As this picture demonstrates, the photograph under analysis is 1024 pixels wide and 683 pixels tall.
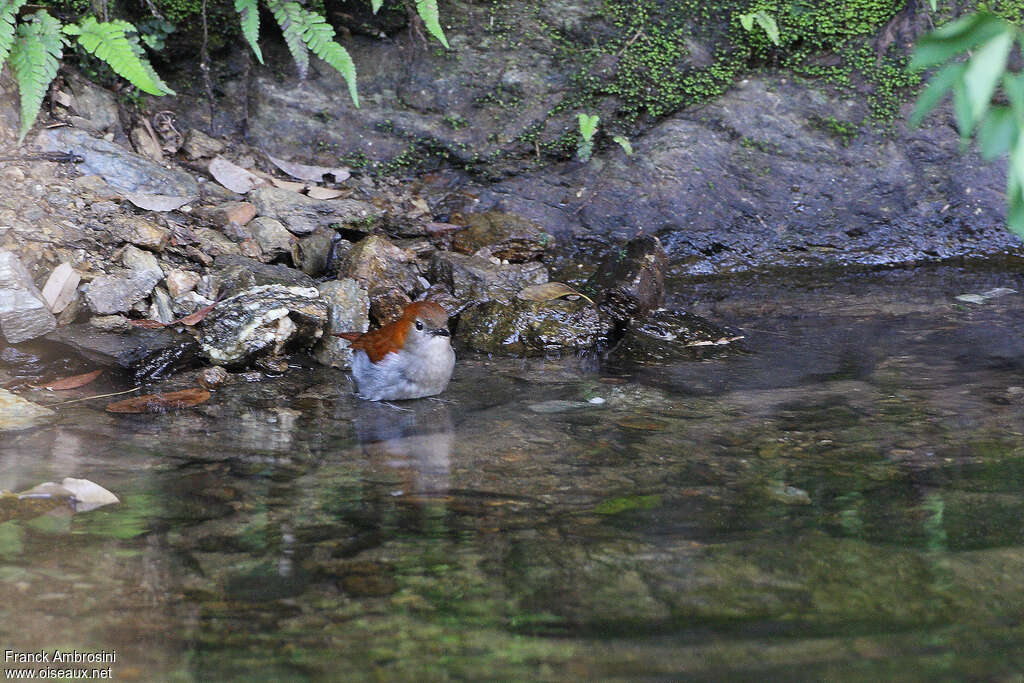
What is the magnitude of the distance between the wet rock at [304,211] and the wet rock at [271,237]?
14 cm

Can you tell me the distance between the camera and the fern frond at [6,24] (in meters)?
5.85

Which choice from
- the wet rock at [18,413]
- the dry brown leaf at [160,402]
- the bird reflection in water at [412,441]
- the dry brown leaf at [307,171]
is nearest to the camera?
the bird reflection in water at [412,441]

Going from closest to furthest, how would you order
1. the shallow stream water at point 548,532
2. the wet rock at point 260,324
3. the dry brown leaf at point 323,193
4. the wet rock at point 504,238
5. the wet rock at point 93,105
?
the shallow stream water at point 548,532 → the wet rock at point 260,324 → the wet rock at point 93,105 → the wet rock at point 504,238 → the dry brown leaf at point 323,193

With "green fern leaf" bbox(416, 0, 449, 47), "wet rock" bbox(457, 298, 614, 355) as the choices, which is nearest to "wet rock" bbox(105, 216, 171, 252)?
"wet rock" bbox(457, 298, 614, 355)

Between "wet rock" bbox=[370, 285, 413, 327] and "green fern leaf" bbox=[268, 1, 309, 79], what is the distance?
231 centimetres

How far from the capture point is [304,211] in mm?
6734

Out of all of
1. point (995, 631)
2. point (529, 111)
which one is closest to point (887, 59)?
point (529, 111)

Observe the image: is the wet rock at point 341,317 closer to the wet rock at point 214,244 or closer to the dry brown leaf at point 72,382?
the wet rock at point 214,244

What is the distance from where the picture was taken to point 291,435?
410cm

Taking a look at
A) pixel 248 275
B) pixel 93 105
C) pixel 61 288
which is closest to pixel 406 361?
pixel 248 275

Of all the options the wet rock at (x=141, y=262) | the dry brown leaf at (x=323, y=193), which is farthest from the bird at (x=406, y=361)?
the dry brown leaf at (x=323, y=193)

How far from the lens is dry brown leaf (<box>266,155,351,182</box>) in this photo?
7.44 metres

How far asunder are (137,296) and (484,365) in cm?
226

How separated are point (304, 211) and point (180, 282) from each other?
134 cm
